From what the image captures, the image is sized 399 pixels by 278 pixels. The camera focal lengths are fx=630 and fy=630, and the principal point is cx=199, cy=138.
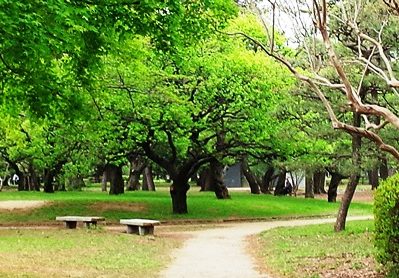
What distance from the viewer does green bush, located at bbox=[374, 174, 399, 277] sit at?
27.9ft

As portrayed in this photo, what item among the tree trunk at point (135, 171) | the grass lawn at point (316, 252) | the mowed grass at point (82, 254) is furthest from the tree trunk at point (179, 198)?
the tree trunk at point (135, 171)

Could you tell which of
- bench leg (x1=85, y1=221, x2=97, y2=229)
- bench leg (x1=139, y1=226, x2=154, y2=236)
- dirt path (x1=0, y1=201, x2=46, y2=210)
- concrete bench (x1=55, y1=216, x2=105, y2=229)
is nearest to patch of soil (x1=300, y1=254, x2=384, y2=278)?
bench leg (x1=139, y1=226, x2=154, y2=236)

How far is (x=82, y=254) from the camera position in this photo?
1334 centimetres

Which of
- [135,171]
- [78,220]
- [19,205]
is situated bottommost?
[78,220]

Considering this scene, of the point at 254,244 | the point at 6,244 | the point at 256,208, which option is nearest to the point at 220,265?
the point at 254,244

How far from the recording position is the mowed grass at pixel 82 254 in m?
10.9

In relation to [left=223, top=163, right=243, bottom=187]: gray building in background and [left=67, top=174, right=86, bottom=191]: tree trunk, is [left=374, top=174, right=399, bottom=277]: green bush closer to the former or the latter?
[left=67, top=174, right=86, bottom=191]: tree trunk

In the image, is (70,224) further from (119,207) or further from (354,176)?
A: (354,176)

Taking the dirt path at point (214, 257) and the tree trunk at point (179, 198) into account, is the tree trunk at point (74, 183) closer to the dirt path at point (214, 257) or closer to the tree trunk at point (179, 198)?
the tree trunk at point (179, 198)

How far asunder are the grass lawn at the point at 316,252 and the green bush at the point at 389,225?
0.86m

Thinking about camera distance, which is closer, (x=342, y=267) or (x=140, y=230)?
(x=342, y=267)

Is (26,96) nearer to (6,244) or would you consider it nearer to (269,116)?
(6,244)

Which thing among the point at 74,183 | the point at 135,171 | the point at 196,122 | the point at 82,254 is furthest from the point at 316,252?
the point at 74,183

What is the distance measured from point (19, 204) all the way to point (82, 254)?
47.9 ft
